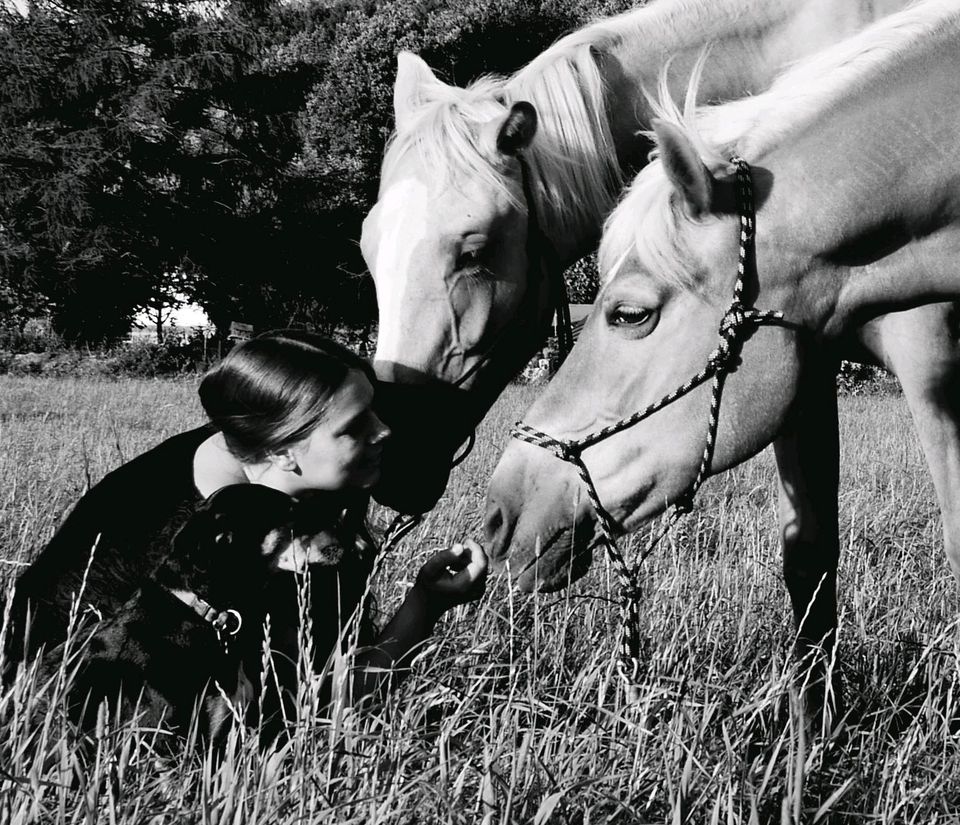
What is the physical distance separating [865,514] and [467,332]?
2860 millimetres

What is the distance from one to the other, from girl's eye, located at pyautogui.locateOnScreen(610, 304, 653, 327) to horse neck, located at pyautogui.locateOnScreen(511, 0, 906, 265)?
1.03 m

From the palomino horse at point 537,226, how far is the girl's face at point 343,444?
1.67 feet

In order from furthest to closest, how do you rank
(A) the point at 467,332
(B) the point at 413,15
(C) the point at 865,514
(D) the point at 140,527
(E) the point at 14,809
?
(B) the point at 413,15 → (C) the point at 865,514 → (A) the point at 467,332 → (D) the point at 140,527 → (E) the point at 14,809

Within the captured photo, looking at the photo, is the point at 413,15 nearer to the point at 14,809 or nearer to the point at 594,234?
the point at 594,234

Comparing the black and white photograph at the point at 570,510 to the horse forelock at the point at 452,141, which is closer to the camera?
the black and white photograph at the point at 570,510

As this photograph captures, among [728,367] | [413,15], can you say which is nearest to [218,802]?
[728,367]

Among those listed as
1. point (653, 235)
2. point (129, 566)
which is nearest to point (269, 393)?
point (129, 566)

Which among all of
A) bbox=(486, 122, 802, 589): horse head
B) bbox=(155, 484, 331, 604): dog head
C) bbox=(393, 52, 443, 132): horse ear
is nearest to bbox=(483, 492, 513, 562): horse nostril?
bbox=(486, 122, 802, 589): horse head

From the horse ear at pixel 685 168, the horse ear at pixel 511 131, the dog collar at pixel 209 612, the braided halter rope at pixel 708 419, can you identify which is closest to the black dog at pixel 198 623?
the dog collar at pixel 209 612

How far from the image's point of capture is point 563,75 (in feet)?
10.0

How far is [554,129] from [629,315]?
117 centimetres

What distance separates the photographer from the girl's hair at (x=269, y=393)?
1.98 m

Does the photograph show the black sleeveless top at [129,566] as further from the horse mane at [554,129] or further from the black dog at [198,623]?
the horse mane at [554,129]

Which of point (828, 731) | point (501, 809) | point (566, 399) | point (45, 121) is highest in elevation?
point (45, 121)
